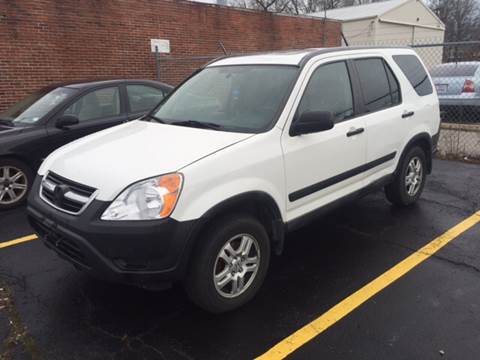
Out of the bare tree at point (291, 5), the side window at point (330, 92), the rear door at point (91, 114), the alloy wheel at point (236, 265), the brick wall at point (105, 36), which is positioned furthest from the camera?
the bare tree at point (291, 5)

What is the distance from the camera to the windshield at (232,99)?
3.37m

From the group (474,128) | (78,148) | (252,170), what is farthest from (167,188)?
(474,128)

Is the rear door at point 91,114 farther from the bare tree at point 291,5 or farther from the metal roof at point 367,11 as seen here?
the bare tree at point 291,5

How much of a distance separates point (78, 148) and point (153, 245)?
→ 50.9 inches

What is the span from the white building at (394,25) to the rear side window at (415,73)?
21.3m

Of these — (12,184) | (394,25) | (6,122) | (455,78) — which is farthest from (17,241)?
(394,25)

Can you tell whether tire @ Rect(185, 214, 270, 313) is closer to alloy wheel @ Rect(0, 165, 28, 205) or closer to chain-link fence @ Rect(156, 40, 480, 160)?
alloy wheel @ Rect(0, 165, 28, 205)

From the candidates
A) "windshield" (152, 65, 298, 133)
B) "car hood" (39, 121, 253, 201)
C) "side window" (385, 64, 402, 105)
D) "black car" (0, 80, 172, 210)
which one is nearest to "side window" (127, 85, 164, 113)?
"black car" (0, 80, 172, 210)

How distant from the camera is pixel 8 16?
9.26 metres

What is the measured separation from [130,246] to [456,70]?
10.7m

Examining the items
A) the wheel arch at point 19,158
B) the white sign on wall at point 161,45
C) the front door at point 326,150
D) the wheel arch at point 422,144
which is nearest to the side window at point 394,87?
the wheel arch at point 422,144

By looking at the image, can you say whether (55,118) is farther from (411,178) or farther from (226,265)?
(411,178)

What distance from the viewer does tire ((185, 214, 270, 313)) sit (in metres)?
→ 2.79

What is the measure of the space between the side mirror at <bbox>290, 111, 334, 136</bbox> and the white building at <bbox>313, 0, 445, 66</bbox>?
23769 millimetres
